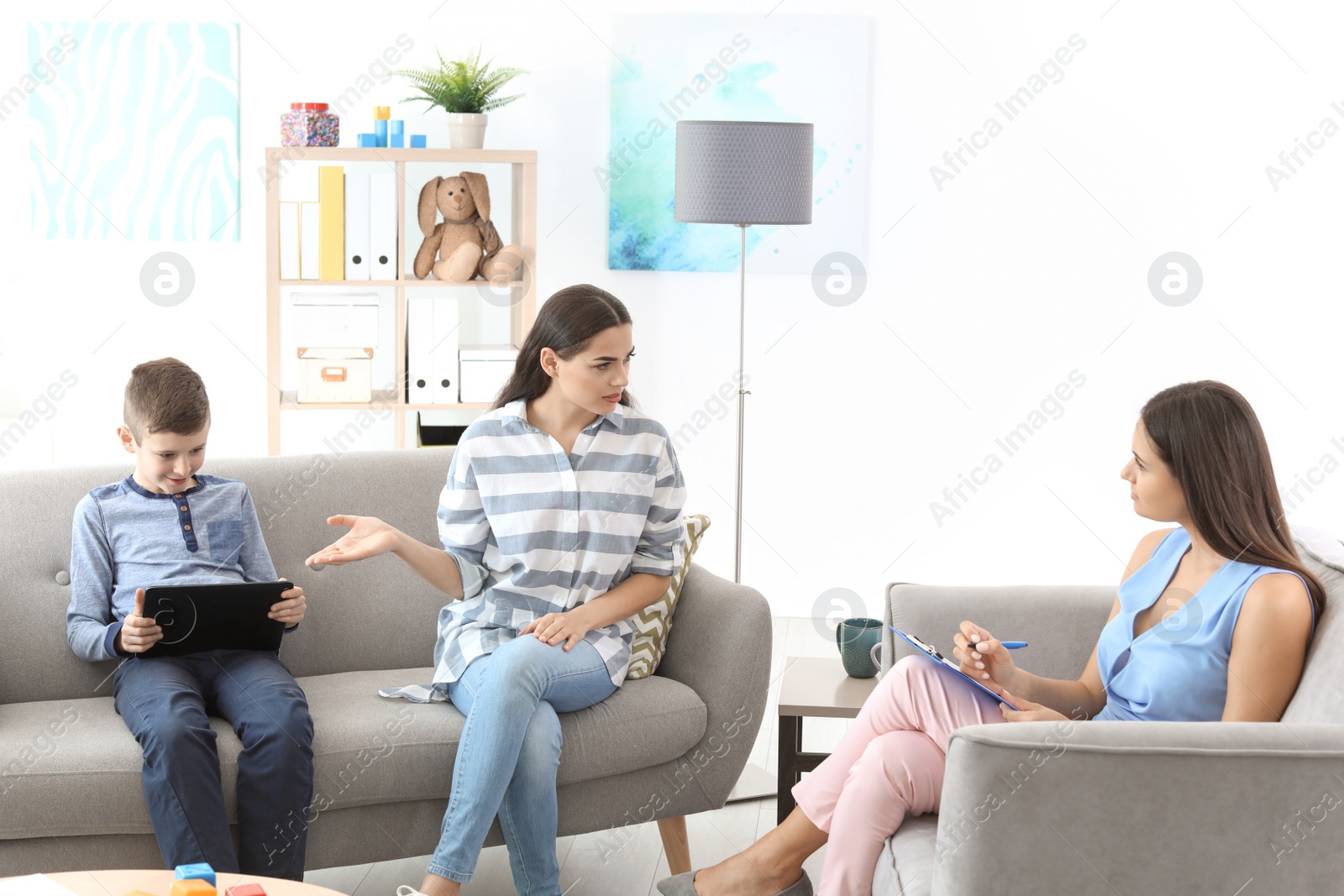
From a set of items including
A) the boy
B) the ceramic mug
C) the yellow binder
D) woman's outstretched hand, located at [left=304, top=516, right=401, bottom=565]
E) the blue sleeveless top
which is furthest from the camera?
the yellow binder

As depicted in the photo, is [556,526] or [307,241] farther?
[307,241]

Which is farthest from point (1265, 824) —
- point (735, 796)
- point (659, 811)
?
point (735, 796)

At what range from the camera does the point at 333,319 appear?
3.93 m

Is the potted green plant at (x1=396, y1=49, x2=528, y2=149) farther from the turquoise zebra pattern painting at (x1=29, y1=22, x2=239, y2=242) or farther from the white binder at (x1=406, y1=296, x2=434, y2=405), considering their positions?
the turquoise zebra pattern painting at (x1=29, y1=22, x2=239, y2=242)

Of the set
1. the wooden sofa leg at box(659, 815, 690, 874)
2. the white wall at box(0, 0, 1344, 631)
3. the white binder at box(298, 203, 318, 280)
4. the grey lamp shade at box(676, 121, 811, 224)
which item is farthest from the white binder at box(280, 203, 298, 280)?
the wooden sofa leg at box(659, 815, 690, 874)

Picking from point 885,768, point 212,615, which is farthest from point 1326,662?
point 212,615

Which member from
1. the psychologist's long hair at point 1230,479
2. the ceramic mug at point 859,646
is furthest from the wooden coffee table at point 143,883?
the psychologist's long hair at point 1230,479

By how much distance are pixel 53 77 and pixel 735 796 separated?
3.25m

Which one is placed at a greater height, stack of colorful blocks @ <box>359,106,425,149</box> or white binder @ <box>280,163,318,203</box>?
stack of colorful blocks @ <box>359,106,425,149</box>

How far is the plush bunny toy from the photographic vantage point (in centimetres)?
397

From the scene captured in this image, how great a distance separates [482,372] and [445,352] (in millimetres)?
130

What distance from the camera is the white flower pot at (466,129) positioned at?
3.94m

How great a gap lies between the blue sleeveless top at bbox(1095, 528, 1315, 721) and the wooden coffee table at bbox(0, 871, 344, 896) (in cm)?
118

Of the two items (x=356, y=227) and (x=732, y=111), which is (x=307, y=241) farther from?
(x=732, y=111)
